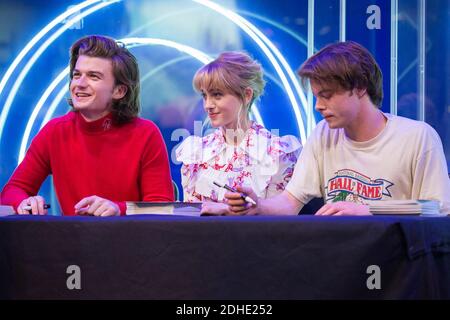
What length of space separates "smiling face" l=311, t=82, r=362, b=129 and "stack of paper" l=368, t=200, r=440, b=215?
26.9 inches

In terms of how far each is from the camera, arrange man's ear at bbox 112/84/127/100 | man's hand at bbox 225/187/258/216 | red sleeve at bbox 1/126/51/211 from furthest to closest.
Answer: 1. man's ear at bbox 112/84/127/100
2. red sleeve at bbox 1/126/51/211
3. man's hand at bbox 225/187/258/216

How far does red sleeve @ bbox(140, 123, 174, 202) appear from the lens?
2.42 m

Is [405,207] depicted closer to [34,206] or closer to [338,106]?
[338,106]

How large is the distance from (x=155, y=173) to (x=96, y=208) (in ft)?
2.38

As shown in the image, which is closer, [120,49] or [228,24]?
[120,49]

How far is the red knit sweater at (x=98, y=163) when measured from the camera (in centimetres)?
246

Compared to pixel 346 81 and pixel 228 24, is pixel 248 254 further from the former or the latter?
pixel 228 24

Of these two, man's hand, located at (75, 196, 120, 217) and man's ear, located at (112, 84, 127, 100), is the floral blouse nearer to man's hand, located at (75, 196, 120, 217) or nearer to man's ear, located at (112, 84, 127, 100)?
man's ear, located at (112, 84, 127, 100)

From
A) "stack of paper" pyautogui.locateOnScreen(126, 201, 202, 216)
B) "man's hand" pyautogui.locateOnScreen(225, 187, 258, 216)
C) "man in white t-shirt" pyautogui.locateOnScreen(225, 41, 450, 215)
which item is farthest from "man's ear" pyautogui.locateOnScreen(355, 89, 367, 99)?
"stack of paper" pyautogui.locateOnScreen(126, 201, 202, 216)

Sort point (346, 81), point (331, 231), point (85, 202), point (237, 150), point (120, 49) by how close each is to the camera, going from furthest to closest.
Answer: point (237, 150)
point (120, 49)
point (346, 81)
point (85, 202)
point (331, 231)

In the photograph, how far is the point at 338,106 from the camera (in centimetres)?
225
